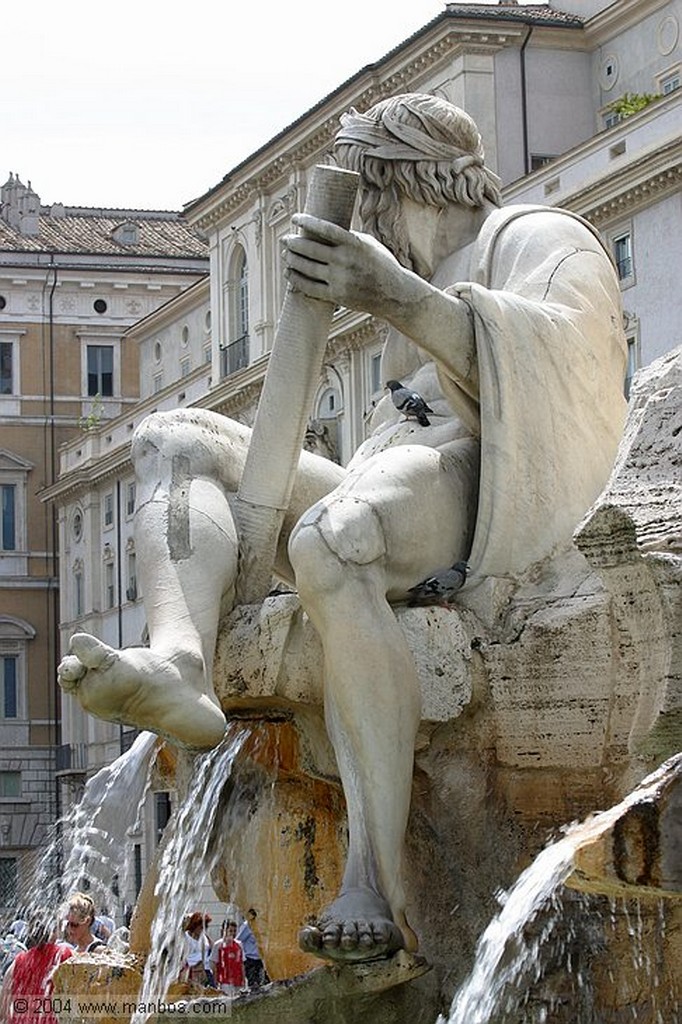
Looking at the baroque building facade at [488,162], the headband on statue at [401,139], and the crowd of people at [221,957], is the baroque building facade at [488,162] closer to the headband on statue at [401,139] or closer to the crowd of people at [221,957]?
the crowd of people at [221,957]

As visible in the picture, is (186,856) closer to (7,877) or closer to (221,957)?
(221,957)

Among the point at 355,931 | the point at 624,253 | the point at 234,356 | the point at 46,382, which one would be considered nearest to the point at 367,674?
the point at 355,931

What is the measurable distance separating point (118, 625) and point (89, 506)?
5244 millimetres

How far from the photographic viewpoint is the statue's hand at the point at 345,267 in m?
6.36

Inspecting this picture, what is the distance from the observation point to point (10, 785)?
73.7m

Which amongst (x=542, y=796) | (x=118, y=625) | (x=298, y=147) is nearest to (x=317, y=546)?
(x=542, y=796)

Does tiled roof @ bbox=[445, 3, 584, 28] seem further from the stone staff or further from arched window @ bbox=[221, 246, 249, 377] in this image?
the stone staff

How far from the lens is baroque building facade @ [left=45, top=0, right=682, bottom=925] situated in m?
37.7

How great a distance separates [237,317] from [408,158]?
52265mm

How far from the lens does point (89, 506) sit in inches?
2803

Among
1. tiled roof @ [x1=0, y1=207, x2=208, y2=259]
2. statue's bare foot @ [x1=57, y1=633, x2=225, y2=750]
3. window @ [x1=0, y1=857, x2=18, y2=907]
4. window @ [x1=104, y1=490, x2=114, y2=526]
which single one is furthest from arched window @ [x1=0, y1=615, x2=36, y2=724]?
statue's bare foot @ [x1=57, y1=633, x2=225, y2=750]

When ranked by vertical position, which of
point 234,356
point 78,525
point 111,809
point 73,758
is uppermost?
point 234,356

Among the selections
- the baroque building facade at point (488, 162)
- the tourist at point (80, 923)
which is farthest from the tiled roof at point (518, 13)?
the tourist at point (80, 923)

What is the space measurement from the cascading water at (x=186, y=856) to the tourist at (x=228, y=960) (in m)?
0.92
